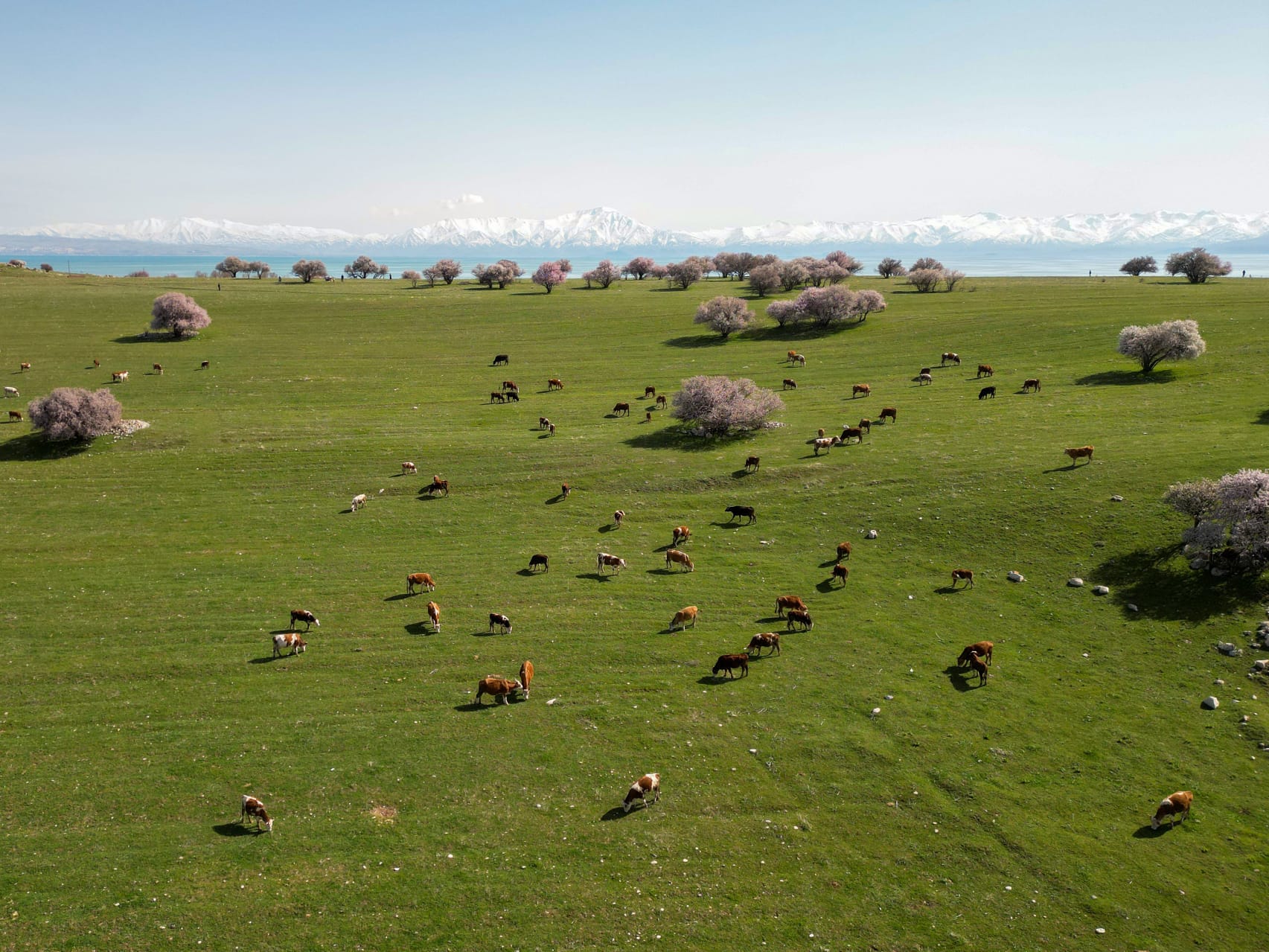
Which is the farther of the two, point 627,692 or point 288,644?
point 288,644

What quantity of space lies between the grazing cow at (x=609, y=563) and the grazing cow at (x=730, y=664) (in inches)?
363

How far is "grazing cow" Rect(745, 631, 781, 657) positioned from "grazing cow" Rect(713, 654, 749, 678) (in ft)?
4.39

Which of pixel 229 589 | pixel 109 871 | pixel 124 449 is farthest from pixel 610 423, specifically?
pixel 109 871

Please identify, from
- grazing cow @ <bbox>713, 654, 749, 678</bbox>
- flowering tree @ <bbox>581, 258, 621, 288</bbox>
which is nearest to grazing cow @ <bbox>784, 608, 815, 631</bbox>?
grazing cow @ <bbox>713, 654, 749, 678</bbox>

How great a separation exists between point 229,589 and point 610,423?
32.1 metres

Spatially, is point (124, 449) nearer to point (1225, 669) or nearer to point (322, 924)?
point (322, 924)

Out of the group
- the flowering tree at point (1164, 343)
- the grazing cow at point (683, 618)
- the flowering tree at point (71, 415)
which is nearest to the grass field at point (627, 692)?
the grazing cow at point (683, 618)

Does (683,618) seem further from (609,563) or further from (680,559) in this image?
(609,563)

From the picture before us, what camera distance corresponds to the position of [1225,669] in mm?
25844

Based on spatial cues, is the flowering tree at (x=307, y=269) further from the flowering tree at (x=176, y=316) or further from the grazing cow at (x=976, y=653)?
the grazing cow at (x=976, y=653)

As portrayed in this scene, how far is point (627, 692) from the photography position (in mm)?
24734

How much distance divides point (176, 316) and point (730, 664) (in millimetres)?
90574

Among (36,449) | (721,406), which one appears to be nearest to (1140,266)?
(721,406)

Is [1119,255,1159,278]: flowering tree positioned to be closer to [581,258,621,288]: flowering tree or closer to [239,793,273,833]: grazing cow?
[581,258,621,288]: flowering tree
